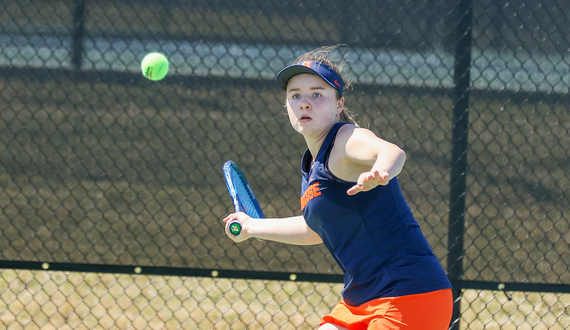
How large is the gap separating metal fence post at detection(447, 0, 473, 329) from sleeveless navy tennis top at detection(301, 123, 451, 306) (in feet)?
4.59

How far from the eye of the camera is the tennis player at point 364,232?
1729 mm

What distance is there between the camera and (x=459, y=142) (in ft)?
10.2

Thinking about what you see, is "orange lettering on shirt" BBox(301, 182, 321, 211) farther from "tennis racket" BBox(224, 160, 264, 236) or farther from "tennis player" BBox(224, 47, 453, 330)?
"tennis racket" BBox(224, 160, 264, 236)

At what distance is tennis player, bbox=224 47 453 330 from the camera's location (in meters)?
1.73

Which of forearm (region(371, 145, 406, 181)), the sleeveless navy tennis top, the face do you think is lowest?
the sleeveless navy tennis top

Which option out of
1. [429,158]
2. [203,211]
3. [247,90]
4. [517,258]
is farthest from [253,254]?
[517,258]

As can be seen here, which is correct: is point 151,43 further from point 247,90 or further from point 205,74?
point 247,90

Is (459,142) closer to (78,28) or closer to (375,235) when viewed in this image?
(375,235)

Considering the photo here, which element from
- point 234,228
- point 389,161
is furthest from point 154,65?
point 389,161

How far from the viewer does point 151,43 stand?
3.05m

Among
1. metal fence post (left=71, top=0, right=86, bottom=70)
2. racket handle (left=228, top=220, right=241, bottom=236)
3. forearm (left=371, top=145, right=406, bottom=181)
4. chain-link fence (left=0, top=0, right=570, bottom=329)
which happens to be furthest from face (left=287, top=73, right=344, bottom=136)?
metal fence post (left=71, top=0, right=86, bottom=70)

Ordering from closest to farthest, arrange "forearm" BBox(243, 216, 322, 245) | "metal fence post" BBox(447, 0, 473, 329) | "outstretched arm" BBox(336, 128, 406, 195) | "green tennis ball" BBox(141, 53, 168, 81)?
"outstretched arm" BBox(336, 128, 406, 195) → "forearm" BBox(243, 216, 322, 245) → "green tennis ball" BBox(141, 53, 168, 81) → "metal fence post" BBox(447, 0, 473, 329)

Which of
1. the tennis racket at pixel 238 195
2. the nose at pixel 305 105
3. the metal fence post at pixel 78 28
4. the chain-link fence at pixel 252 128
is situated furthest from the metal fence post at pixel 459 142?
the metal fence post at pixel 78 28

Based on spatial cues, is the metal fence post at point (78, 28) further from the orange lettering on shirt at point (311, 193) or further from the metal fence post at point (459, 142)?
the metal fence post at point (459, 142)
